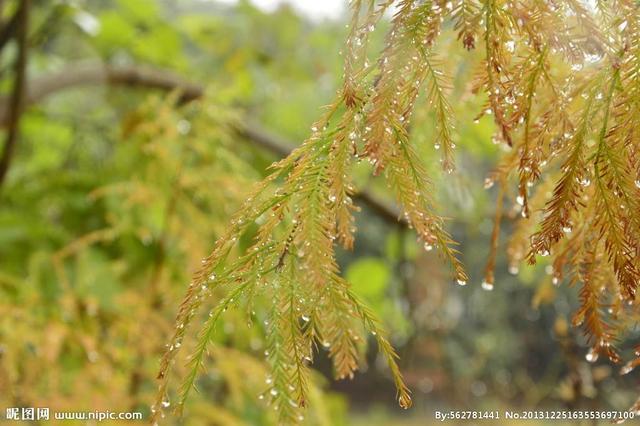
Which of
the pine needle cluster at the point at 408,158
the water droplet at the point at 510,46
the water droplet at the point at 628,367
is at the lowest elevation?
the water droplet at the point at 628,367

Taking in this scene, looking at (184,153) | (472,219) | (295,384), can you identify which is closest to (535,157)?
(295,384)

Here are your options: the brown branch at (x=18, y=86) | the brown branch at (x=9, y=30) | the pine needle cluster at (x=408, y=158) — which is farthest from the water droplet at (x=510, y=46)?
the brown branch at (x=9, y=30)

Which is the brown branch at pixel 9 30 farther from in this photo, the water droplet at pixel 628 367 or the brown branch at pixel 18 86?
the water droplet at pixel 628 367

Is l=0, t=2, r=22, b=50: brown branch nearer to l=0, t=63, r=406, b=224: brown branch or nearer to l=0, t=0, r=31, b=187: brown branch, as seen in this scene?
l=0, t=0, r=31, b=187: brown branch

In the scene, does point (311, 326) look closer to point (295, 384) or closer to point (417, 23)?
point (295, 384)

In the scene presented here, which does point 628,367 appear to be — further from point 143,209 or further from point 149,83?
point 149,83

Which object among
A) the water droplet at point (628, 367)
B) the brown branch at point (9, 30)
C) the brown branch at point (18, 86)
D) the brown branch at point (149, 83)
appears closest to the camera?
the water droplet at point (628, 367)

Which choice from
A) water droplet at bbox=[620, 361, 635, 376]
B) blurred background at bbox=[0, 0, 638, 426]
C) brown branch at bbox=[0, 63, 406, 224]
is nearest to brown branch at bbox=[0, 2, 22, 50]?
blurred background at bbox=[0, 0, 638, 426]
